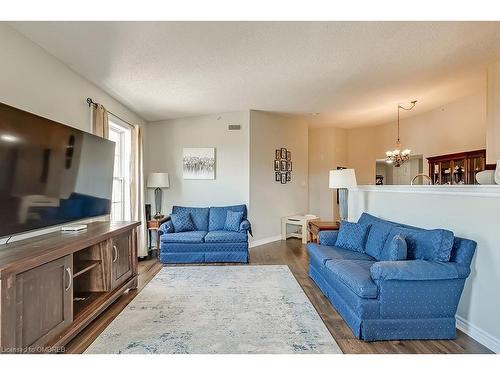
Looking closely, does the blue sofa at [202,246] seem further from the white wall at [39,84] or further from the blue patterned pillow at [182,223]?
the white wall at [39,84]

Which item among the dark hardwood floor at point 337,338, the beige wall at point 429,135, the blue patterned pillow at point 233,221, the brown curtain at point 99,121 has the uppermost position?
the beige wall at point 429,135

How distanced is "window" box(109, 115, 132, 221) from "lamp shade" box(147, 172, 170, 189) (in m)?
0.65

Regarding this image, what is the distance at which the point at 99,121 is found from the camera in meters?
3.59

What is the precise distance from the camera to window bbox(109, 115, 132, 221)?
456 centimetres

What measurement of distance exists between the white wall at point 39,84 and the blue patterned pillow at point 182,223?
2078 mm


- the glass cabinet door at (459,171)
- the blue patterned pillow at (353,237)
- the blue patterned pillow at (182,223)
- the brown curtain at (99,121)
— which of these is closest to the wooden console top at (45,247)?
the brown curtain at (99,121)

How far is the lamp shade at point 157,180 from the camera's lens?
530 centimetres

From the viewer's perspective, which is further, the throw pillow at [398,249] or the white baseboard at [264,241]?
the white baseboard at [264,241]

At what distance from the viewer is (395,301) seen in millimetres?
2213

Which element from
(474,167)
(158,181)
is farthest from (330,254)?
(474,167)

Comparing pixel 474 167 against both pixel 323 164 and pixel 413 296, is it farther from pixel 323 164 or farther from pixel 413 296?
pixel 413 296

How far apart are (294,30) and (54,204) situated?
8.63 feet

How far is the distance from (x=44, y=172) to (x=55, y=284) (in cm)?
86
